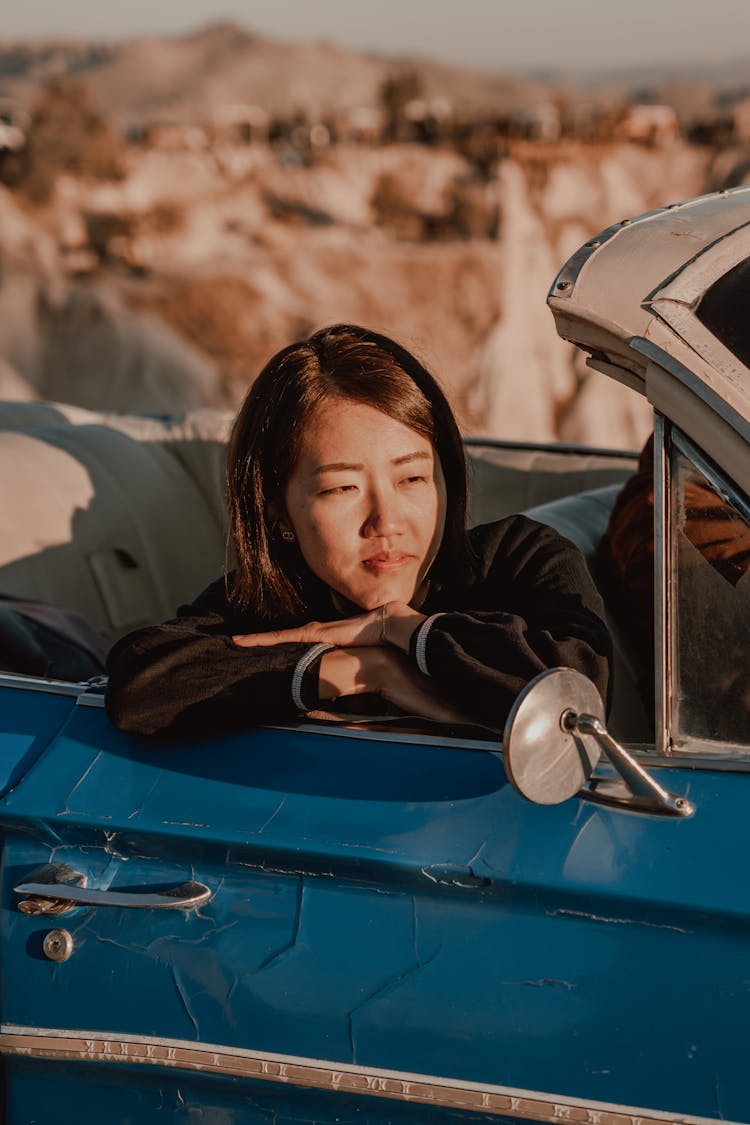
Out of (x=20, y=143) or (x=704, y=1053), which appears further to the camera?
(x=20, y=143)

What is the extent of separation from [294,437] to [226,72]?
3901 inches

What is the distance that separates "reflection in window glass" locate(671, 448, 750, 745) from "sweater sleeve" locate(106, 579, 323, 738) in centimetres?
53

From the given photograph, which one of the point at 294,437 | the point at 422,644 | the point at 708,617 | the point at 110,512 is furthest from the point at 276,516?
the point at 110,512

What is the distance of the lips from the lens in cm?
216

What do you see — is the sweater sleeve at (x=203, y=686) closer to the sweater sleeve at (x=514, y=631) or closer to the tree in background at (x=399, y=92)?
the sweater sleeve at (x=514, y=631)

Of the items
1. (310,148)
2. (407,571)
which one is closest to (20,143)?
(310,148)

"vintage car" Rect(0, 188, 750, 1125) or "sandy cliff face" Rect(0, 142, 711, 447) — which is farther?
"sandy cliff face" Rect(0, 142, 711, 447)

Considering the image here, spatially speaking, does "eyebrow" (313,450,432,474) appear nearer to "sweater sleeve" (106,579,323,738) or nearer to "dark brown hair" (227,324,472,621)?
"dark brown hair" (227,324,472,621)

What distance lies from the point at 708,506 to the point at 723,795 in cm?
35

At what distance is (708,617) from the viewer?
5.70 ft

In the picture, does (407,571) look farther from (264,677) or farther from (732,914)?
(732,914)

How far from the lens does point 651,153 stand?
126ft

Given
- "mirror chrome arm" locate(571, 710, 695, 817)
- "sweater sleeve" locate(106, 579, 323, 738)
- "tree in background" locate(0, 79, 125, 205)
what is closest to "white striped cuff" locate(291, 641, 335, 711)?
"sweater sleeve" locate(106, 579, 323, 738)

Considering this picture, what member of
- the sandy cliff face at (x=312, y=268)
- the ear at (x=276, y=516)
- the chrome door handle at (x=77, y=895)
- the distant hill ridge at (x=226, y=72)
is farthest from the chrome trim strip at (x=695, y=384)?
the distant hill ridge at (x=226, y=72)
